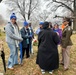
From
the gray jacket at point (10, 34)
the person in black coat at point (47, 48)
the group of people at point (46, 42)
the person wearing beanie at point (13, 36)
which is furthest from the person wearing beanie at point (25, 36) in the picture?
the person in black coat at point (47, 48)

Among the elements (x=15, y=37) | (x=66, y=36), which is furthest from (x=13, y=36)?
(x=66, y=36)

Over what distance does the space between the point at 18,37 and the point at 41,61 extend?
122 cm

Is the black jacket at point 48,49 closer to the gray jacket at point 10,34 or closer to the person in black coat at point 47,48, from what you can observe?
the person in black coat at point 47,48

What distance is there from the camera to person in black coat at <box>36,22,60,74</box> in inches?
259

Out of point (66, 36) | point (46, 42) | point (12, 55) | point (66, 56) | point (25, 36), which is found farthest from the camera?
point (25, 36)

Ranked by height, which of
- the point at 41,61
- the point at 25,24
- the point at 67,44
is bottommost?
the point at 41,61

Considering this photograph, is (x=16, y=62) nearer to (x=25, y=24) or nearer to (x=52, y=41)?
(x=25, y=24)

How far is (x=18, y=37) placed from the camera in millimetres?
7371

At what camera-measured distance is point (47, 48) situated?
6.62 meters

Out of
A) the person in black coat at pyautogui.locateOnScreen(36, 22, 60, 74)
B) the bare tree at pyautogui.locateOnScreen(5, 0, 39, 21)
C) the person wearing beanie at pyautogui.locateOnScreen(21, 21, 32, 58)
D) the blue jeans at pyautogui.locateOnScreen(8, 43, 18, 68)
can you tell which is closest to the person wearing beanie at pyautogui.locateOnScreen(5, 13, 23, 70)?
the blue jeans at pyautogui.locateOnScreen(8, 43, 18, 68)

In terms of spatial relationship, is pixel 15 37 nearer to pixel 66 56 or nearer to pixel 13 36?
pixel 13 36

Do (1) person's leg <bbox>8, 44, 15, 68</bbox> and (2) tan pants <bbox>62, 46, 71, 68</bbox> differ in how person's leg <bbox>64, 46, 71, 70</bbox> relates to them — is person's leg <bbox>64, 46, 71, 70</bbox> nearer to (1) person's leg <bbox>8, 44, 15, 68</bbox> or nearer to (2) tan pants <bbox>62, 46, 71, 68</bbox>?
(2) tan pants <bbox>62, 46, 71, 68</bbox>

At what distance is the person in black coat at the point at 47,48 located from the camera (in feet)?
21.6

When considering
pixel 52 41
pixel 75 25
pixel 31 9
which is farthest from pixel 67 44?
pixel 31 9
